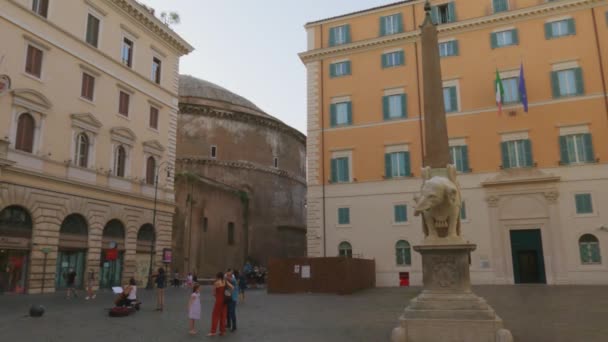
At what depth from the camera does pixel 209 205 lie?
3122 centimetres

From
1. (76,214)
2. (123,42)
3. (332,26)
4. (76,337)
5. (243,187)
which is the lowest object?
(76,337)

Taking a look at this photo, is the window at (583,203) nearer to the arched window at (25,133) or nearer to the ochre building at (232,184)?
the ochre building at (232,184)

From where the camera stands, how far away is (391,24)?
26938 millimetres

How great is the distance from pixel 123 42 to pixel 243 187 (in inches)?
713

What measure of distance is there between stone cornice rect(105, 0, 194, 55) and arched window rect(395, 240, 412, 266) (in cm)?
1634

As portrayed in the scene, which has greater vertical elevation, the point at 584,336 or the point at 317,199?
the point at 317,199

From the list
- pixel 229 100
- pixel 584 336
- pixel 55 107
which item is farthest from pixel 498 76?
Answer: pixel 229 100

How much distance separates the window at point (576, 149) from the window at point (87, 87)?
21.2 m

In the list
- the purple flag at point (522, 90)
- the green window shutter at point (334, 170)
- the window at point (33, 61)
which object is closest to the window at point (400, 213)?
the green window shutter at point (334, 170)

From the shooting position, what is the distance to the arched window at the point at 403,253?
23969 mm

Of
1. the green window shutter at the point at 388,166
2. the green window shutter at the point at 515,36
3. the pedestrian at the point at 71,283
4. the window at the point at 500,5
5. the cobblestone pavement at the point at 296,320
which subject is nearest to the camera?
the cobblestone pavement at the point at 296,320

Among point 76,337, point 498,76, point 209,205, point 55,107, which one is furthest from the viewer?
point 209,205

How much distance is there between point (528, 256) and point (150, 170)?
1869 cm

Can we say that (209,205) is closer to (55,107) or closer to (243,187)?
(243,187)
